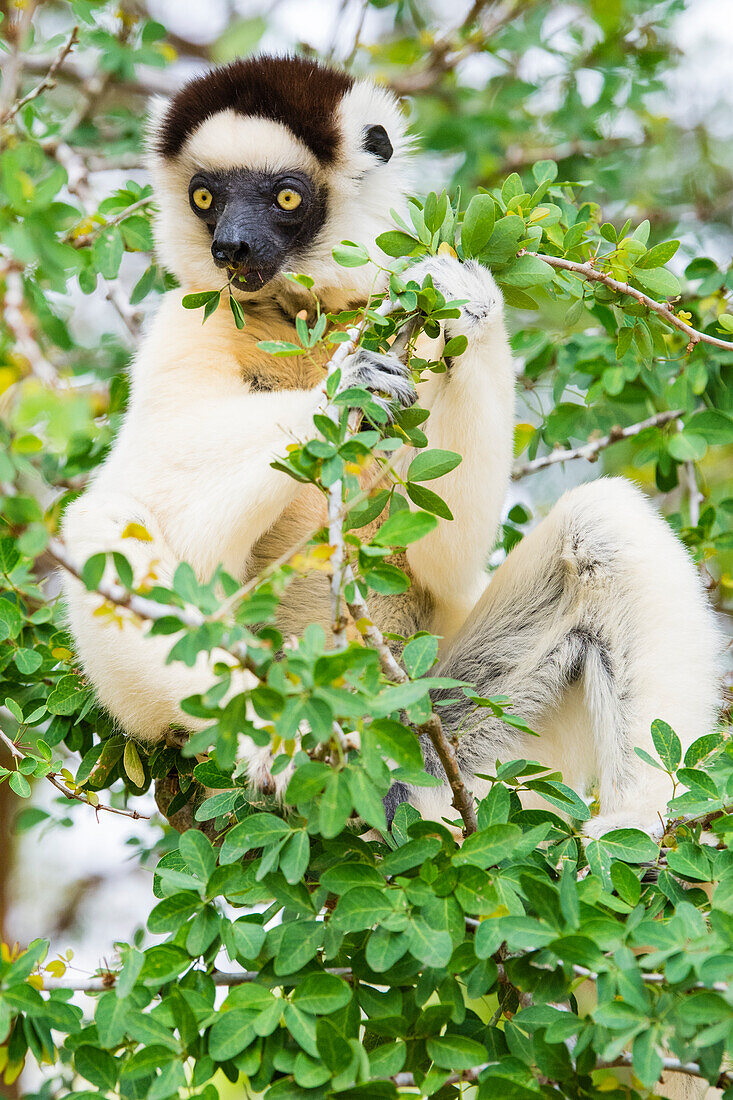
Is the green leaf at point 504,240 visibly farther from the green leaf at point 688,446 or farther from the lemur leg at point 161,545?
the green leaf at point 688,446

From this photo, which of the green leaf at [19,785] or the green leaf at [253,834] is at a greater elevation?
the green leaf at [253,834]

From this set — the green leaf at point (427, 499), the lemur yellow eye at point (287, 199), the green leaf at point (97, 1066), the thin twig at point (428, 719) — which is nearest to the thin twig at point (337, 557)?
the thin twig at point (428, 719)

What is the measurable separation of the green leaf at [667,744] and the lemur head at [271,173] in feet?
→ 7.15

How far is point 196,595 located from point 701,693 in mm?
1898

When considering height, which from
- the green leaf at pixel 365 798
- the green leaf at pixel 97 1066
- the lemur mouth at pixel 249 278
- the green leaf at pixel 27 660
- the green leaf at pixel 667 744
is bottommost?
the green leaf at pixel 27 660

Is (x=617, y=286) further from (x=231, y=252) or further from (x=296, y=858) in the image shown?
(x=296, y=858)

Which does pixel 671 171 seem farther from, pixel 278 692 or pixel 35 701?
pixel 278 692

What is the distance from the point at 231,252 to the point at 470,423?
1.10 m

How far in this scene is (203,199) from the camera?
13.4ft

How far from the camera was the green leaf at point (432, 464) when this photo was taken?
7.91 ft

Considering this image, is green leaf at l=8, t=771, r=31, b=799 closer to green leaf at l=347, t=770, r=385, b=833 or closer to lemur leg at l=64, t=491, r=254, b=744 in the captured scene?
lemur leg at l=64, t=491, r=254, b=744

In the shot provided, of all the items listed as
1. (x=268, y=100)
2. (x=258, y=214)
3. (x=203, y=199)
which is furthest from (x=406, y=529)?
(x=268, y=100)

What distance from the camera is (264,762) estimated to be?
2855 mm

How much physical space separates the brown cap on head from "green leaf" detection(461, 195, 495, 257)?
1.49 metres
